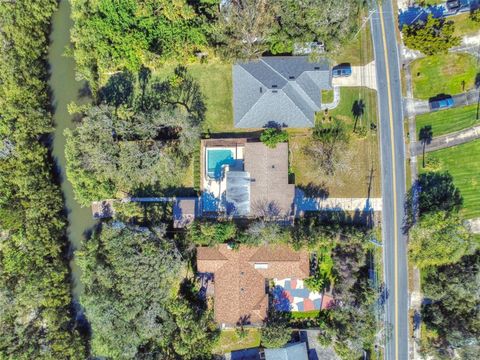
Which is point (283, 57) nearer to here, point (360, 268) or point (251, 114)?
point (251, 114)

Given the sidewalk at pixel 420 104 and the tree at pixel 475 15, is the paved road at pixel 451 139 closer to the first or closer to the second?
the sidewalk at pixel 420 104

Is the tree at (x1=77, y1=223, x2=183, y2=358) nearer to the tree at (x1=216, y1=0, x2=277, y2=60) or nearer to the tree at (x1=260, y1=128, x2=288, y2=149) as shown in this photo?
the tree at (x1=260, y1=128, x2=288, y2=149)

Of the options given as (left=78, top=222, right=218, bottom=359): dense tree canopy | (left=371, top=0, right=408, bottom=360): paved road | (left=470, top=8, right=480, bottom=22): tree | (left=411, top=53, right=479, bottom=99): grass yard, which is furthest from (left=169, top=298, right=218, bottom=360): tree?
(left=470, top=8, right=480, bottom=22): tree

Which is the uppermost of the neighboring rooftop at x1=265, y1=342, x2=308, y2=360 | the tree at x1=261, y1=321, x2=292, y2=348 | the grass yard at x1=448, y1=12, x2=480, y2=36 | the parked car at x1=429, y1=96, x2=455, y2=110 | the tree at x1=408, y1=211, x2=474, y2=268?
the grass yard at x1=448, y1=12, x2=480, y2=36

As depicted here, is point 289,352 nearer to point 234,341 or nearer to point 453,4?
point 234,341

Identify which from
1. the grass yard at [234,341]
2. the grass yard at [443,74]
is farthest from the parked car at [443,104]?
the grass yard at [234,341]
